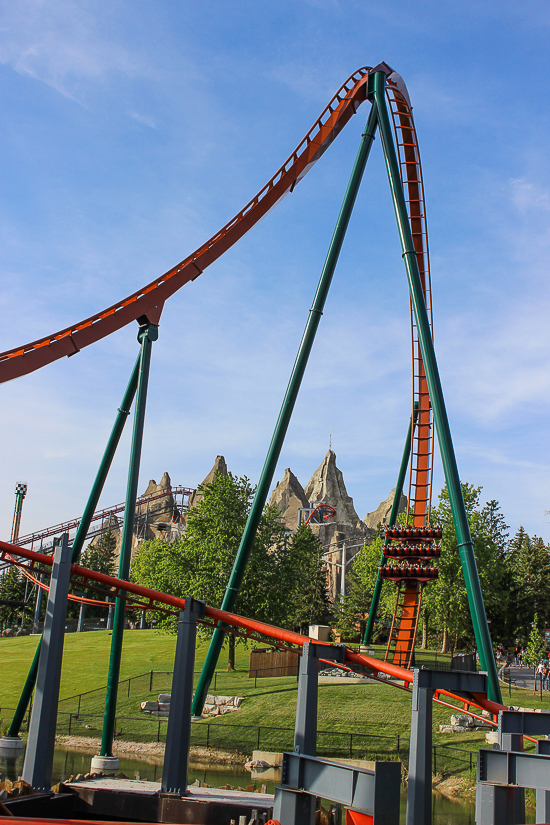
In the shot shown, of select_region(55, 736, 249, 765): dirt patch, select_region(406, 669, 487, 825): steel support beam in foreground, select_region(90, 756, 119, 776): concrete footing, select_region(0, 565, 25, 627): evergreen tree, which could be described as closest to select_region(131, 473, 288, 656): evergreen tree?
select_region(55, 736, 249, 765): dirt patch

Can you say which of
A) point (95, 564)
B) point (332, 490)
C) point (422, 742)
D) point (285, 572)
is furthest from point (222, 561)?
point (332, 490)

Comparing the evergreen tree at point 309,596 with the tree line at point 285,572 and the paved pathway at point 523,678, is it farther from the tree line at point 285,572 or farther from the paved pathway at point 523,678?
the paved pathway at point 523,678

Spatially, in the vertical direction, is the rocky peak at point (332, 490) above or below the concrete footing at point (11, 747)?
above

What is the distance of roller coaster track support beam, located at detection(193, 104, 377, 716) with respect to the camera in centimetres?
1448

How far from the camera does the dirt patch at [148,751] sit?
64.4ft

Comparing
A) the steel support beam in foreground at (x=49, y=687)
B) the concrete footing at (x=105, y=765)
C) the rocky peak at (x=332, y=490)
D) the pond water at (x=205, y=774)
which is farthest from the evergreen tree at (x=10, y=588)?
the rocky peak at (x=332, y=490)

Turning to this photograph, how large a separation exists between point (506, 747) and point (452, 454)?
6181 millimetres

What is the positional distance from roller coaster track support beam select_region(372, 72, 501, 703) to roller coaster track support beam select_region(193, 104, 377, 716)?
712mm

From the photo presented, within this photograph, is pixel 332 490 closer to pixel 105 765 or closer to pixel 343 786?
pixel 105 765

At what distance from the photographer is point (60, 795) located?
34.8 feet

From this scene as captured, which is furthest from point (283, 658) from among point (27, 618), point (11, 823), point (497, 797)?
point (27, 618)

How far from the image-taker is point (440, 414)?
1445 centimetres

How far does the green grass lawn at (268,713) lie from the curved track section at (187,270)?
1195 cm

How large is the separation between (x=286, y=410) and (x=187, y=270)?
172 inches
